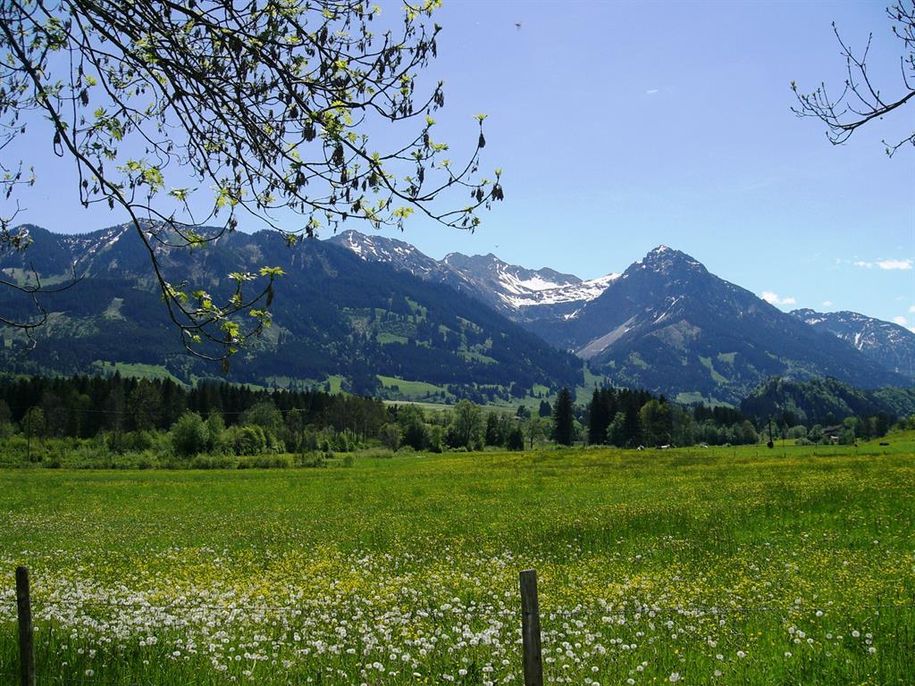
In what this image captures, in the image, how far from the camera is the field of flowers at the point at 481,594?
30.2ft

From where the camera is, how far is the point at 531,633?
21.0 ft

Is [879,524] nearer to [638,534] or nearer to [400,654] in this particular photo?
[638,534]

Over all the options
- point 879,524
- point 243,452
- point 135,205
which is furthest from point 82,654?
point 243,452

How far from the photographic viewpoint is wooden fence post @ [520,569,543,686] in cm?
636

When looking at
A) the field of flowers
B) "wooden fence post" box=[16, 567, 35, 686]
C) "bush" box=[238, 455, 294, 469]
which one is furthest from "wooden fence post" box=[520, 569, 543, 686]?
"bush" box=[238, 455, 294, 469]

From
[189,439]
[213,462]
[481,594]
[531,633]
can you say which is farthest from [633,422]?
[531,633]

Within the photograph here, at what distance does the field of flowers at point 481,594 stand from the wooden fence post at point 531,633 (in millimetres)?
1892

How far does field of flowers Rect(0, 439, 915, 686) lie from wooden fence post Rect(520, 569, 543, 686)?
189 cm

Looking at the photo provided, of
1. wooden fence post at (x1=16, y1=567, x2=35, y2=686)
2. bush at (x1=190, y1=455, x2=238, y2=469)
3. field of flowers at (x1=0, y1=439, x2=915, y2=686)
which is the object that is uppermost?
wooden fence post at (x1=16, y1=567, x2=35, y2=686)

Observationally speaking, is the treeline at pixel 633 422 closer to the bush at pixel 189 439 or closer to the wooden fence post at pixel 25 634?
the bush at pixel 189 439

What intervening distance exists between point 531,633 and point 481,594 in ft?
26.8

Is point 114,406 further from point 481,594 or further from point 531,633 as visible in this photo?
point 531,633

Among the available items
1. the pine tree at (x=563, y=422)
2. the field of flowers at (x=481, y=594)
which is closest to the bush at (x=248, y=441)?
the pine tree at (x=563, y=422)

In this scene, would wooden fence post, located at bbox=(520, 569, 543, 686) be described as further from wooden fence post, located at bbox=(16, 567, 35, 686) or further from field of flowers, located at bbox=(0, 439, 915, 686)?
wooden fence post, located at bbox=(16, 567, 35, 686)
